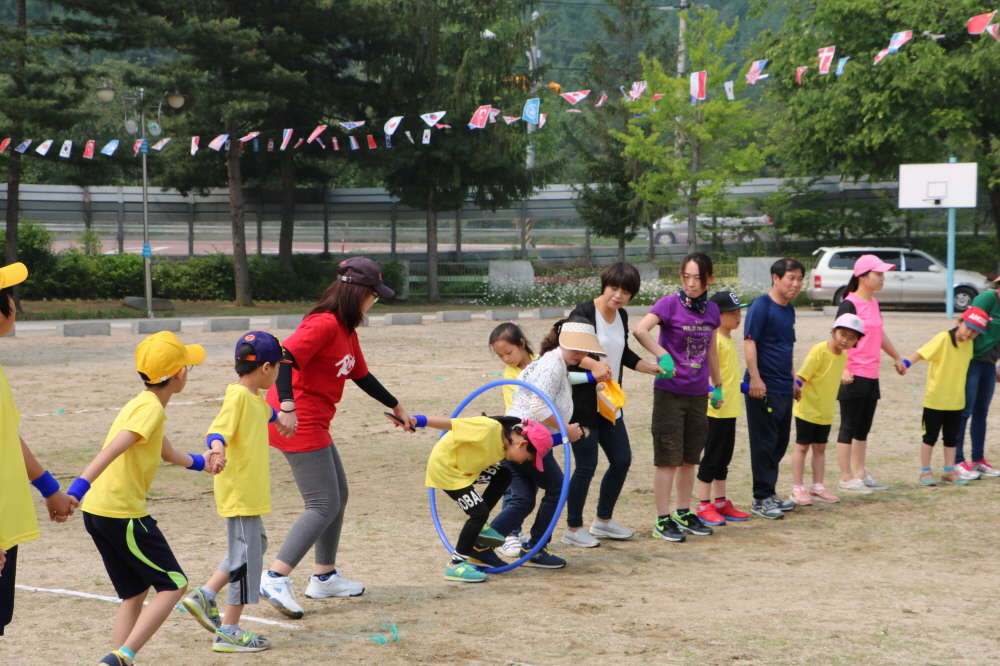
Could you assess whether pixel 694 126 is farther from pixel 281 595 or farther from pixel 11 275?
pixel 11 275

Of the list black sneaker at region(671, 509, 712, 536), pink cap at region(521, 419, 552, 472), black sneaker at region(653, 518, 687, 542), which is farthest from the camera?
black sneaker at region(671, 509, 712, 536)

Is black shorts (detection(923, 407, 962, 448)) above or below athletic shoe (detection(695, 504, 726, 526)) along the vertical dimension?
above

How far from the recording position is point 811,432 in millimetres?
7137

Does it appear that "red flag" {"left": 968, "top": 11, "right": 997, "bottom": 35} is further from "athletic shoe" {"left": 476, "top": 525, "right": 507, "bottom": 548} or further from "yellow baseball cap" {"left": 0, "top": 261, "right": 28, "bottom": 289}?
"yellow baseball cap" {"left": 0, "top": 261, "right": 28, "bottom": 289}

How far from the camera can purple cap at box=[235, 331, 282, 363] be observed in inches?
169

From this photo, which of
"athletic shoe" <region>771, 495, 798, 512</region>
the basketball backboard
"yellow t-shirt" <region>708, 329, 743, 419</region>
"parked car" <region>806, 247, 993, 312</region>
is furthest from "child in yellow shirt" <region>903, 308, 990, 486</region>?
"parked car" <region>806, 247, 993, 312</region>

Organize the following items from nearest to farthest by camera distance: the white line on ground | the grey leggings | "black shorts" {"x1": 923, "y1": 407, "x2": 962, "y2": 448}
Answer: the white line on ground → the grey leggings → "black shorts" {"x1": 923, "y1": 407, "x2": 962, "y2": 448}

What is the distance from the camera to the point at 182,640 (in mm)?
4316

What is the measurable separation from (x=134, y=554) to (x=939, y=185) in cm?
2558

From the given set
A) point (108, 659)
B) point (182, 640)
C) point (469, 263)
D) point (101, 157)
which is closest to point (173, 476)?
point (182, 640)

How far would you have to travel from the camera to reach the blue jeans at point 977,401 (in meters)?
7.96

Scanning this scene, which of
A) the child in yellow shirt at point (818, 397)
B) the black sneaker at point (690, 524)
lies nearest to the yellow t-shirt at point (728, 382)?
the child in yellow shirt at point (818, 397)

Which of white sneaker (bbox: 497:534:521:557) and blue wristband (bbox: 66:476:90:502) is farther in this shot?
white sneaker (bbox: 497:534:521:557)

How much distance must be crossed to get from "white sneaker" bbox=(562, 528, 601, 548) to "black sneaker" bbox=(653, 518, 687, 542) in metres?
0.44
